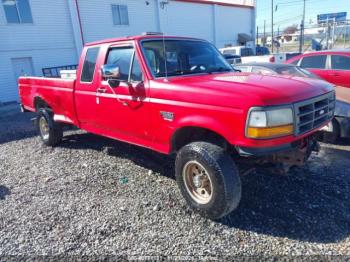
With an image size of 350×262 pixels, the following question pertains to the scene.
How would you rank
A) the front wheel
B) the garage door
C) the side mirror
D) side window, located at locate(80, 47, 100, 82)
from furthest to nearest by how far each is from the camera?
the garage door
side window, located at locate(80, 47, 100, 82)
the side mirror
the front wheel

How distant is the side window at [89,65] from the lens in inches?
187

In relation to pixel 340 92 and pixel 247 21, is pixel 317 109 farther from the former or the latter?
pixel 247 21

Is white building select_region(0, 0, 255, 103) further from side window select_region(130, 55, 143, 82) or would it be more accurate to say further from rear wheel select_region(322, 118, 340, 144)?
rear wheel select_region(322, 118, 340, 144)

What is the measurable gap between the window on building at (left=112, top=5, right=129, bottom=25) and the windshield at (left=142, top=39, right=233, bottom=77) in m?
16.5

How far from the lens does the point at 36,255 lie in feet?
9.82

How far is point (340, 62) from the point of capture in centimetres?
823

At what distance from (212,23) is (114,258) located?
86.0 ft

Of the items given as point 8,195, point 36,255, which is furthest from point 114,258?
point 8,195

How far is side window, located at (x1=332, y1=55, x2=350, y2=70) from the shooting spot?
320 inches

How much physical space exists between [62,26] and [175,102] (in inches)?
626

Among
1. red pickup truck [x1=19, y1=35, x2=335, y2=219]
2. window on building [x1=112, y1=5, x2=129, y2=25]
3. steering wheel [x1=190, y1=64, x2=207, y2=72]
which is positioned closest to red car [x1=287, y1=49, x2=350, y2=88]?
red pickup truck [x1=19, y1=35, x2=335, y2=219]

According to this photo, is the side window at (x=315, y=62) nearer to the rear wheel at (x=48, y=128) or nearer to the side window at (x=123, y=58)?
the side window at (x=123, y=58)

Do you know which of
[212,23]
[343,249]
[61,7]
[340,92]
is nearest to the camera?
[343,249]

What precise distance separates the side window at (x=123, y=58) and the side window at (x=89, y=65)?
41 centimetres
